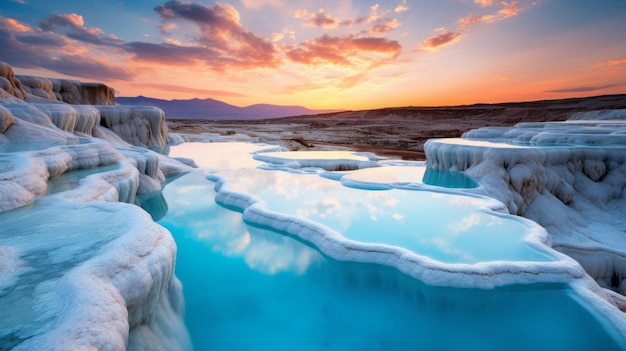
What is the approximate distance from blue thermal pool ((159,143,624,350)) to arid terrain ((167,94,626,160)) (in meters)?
18.3

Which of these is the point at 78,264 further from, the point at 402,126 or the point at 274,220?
the point at 402,126

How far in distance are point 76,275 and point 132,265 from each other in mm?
427

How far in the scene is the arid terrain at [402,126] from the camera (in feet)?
102

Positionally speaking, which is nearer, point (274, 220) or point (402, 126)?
point (274, 220)

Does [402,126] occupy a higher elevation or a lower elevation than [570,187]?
higher

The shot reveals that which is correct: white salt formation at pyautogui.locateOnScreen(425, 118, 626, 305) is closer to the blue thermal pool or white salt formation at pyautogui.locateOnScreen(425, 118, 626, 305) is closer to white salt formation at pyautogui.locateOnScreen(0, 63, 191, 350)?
the blue thermal pool

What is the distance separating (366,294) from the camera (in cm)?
416

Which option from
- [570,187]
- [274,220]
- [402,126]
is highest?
[274,220]

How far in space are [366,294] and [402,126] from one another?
53.3 metres

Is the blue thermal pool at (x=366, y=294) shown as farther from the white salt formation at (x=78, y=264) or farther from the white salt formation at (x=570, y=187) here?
the white salt formation at (x=570, y=187)

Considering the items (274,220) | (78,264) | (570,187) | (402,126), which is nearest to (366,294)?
(274,220)

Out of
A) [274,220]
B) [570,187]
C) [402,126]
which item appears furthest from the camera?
[402,126]

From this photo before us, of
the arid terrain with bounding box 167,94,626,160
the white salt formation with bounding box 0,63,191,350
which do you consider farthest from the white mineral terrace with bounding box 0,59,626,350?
the arid terrain with bounding box 167,94,626,160

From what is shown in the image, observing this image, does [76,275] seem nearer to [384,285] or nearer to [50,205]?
[50,205]
